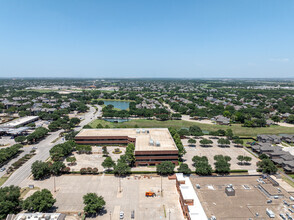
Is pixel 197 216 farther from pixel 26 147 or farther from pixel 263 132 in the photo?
pixel 263 132

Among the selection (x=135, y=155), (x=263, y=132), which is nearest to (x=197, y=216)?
(x=135, y=155)

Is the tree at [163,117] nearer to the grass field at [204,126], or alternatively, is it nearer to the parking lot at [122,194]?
the grass field at [204,126]

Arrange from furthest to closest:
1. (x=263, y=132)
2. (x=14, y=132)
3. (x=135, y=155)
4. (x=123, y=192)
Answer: (x=263, y=132), (x=14, y=132), (x=135, y=155), (x=123, y=192)

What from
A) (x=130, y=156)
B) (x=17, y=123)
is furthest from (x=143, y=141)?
(x=17, y=123)

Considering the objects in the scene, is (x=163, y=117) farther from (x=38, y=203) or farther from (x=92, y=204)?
(x=38, y=203)

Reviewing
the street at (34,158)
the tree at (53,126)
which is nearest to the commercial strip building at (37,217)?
the street at (34,158)
